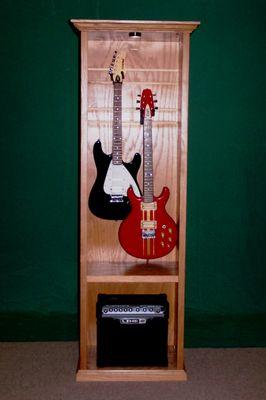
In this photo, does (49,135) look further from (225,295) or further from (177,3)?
(225,295)

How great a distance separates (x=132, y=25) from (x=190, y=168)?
910mm

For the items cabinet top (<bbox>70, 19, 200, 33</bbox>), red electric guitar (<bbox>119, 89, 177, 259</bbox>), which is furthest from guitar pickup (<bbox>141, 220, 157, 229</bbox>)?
cabinet top (<bbox>70, 19, 200, 33</bbox>)

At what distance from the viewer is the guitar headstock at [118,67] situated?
2582 mm

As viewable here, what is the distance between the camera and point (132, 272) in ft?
8.47

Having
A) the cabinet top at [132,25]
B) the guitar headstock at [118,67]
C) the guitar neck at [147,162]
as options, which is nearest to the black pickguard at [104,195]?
the guitar neck at [147,162]

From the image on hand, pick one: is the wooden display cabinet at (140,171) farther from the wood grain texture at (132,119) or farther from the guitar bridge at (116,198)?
the guitar bridge at (116,198)

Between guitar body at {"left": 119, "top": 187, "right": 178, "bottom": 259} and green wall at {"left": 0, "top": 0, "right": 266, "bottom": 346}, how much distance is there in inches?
13.4

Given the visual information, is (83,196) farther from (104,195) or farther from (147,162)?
(147,162)

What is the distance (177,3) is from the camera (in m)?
2.80

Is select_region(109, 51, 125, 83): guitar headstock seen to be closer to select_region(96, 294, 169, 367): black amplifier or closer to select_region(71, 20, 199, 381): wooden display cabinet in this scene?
select_region(71, 20, 199, 381): wooden display cabinet

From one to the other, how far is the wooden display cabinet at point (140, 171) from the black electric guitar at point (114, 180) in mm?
80

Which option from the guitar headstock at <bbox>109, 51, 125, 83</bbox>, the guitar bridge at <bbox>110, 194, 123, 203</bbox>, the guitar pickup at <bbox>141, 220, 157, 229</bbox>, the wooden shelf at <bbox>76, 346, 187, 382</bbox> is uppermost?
the guitar headstock at <bbox>109, 51, 125, 83</bbox>

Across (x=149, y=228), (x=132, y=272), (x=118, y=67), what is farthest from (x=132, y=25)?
(x=132, y=272)

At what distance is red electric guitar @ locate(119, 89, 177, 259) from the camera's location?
2607 mm
